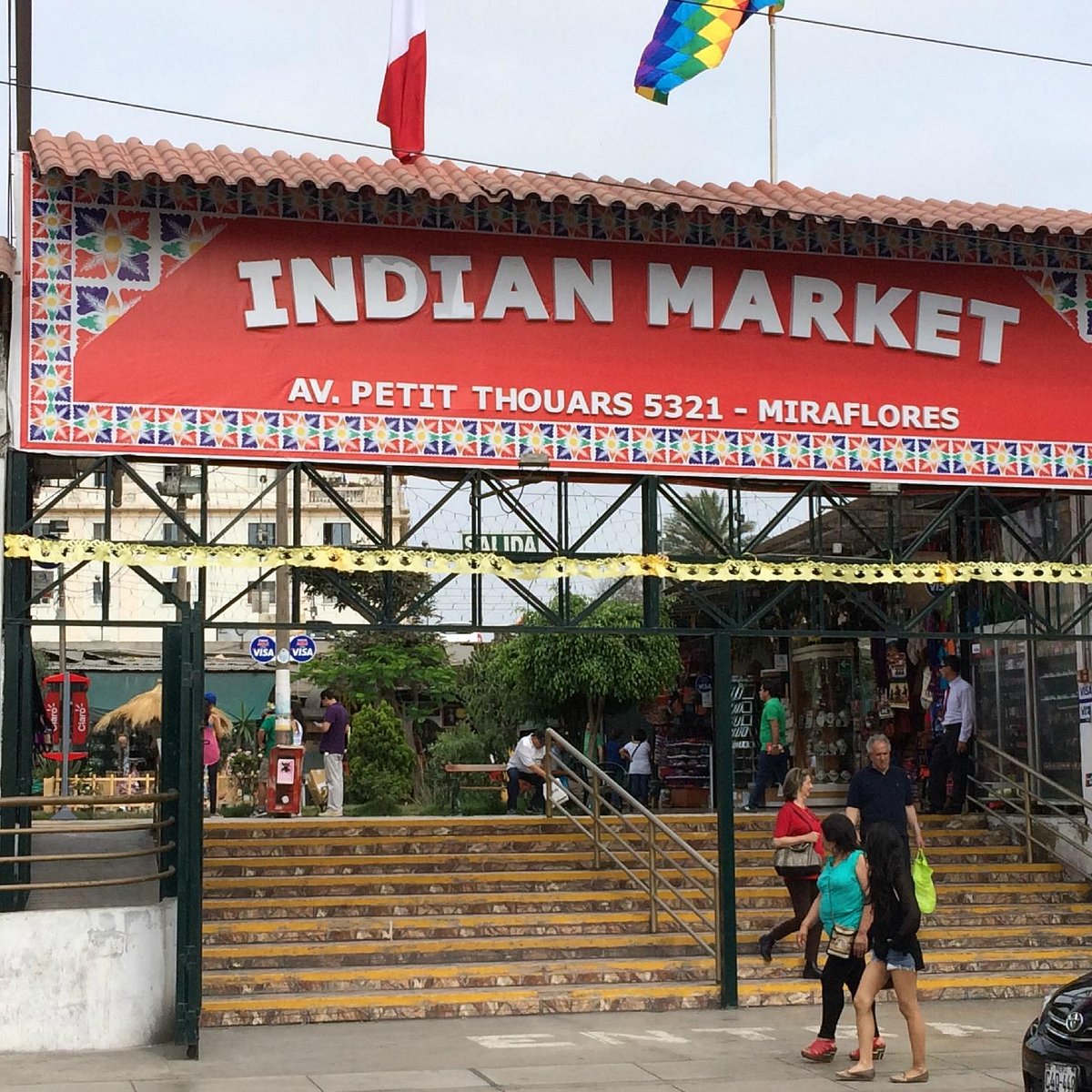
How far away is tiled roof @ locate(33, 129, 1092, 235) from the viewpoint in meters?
12.2

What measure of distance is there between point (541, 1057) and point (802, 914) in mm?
3650

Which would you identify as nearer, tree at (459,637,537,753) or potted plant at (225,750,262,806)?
potted plant at (225,750,262,806)

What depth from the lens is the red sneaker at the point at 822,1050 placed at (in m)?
10.2

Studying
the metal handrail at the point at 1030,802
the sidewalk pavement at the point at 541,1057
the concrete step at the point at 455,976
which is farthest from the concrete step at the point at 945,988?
the metal handrail at the point at 1030,802

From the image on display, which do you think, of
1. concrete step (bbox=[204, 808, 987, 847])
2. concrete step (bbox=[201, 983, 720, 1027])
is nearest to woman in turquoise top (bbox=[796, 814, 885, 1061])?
concrete step (bbox=[201, 983, 720, 1027])

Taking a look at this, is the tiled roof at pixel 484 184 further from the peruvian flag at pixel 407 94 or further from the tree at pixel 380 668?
the tree at pixel 380 668

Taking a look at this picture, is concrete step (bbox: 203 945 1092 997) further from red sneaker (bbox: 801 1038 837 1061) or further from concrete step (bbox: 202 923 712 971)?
red sneaker (bbox: 801 1038 837 1061)

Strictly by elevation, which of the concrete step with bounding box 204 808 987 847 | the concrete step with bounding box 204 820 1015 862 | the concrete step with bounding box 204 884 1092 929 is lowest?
the concrete step with bounding box 204 884 1092 929

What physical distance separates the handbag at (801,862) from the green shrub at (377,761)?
551 inches

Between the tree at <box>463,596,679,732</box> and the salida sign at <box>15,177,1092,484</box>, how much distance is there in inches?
566

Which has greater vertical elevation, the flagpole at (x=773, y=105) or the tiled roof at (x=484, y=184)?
the flagpole at (x=773, y=105)

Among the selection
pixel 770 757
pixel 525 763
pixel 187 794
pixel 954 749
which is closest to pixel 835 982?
pixel 187 794

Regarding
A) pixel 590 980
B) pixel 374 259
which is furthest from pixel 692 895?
pixel 374 259

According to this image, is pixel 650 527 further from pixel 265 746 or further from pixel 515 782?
pixel 265 746
